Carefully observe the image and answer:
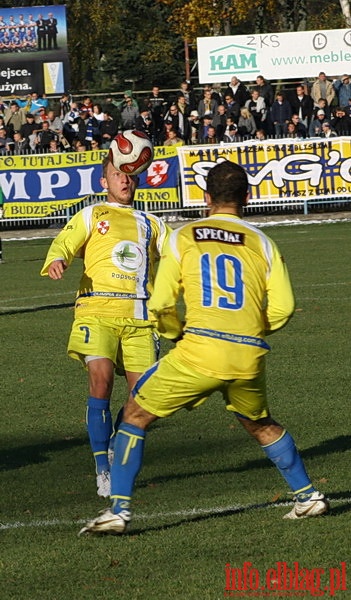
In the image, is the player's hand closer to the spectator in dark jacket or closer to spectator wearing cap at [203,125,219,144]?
spectator wearing cap at [203,125,219,144]

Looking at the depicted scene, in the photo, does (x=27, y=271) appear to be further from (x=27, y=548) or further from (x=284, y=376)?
(x=27, y=548)

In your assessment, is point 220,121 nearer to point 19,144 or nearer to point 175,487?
point 19,144

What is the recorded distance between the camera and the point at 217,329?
19.5 feet

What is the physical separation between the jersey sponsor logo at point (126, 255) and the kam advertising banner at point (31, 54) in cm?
3565

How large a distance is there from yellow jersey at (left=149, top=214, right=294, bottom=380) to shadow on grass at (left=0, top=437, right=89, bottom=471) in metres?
2.85

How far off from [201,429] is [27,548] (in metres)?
3.55

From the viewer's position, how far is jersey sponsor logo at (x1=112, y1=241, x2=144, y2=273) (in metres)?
7.66

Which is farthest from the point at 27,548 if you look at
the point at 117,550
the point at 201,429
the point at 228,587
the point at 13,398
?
the point at 13,398

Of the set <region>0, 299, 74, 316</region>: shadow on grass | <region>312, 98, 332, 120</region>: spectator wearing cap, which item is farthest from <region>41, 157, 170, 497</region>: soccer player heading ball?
<region>312, 98, 332, 120</region>: spectator wearing cap

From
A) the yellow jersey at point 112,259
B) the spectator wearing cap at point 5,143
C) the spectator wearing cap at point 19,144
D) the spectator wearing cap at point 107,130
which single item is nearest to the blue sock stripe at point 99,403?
the yellow jersey at point 112,259

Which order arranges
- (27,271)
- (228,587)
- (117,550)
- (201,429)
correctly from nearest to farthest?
(228,587) → (117,550) → (201,429) → (27,271)

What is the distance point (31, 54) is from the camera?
42.9 m

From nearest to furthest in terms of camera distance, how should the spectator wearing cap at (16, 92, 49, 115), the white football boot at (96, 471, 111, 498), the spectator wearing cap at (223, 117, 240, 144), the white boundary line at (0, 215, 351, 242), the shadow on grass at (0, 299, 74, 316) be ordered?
the white football boot at (96, 471, 111, 498)
the shadow on grass at (0, 299, 74, 316)
the white boundary line at (0, 215, 351, 242)
the spectator wearing cap at (223, 117, 240, 144)
the spectator wearing cap at (16, 92, 49, 115)

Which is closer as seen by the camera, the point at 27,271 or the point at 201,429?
the point at 201,429
